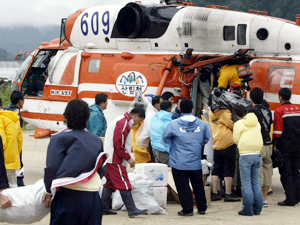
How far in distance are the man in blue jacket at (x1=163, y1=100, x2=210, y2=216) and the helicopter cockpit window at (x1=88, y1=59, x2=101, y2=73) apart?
393 centimetres

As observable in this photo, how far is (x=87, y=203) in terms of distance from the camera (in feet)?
19.4

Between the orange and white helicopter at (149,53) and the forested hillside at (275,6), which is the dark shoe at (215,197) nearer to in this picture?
the orange and white helicopter at (149,53)

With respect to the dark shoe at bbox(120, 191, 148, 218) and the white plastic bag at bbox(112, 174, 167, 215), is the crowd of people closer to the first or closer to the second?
the dark shoe at bbox(120, 191, 148, 218)

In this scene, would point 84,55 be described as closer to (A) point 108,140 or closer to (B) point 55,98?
(B) point 55,98

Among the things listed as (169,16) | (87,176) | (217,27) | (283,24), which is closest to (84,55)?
(169,16)

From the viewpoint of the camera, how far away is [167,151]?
10.2 m

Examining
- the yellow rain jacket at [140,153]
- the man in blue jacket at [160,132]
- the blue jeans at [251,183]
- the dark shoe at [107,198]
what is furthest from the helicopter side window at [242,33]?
the dark shoe at [107,198]

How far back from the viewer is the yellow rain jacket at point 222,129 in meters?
10.2

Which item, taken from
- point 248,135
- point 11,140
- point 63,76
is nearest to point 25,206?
point 11,140

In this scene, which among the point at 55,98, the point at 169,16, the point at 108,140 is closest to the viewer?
the point at 108,140

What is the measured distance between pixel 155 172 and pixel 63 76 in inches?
171

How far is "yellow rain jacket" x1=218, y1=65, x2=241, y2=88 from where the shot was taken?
11.6m

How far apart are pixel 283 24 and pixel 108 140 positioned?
13.4 ft

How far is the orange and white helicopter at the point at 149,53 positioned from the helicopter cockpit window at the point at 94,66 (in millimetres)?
21
